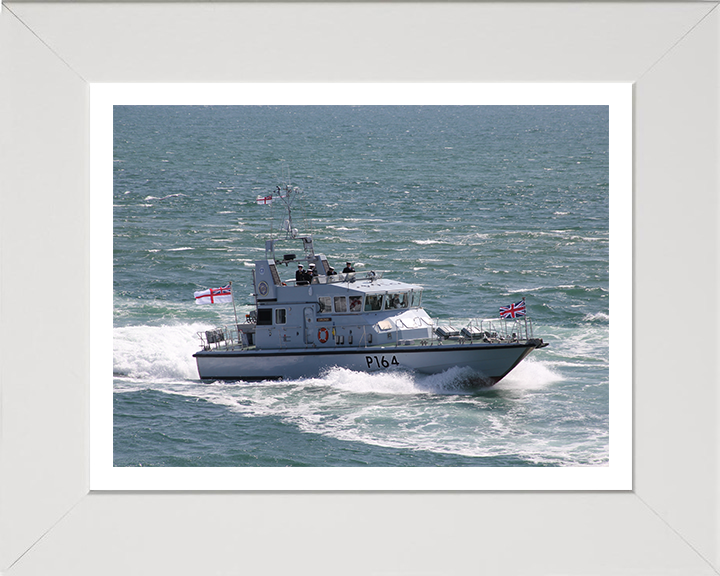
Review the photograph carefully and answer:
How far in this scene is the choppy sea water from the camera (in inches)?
446

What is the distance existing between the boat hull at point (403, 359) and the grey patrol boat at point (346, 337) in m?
0.01

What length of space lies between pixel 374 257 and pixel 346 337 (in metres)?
7.97

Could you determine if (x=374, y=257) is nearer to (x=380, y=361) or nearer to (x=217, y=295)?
(x=380, y=361)

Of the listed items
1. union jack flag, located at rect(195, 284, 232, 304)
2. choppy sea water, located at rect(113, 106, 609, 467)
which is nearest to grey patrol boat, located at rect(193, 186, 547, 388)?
choppy sea water, located at rect(113, 106, 609, 467)

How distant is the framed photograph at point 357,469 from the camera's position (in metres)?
5.80

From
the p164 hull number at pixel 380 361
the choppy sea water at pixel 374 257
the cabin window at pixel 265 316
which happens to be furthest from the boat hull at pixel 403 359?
the cabin window at pixel 265 316

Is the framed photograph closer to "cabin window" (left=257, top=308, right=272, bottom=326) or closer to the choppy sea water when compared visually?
the choppy sea water

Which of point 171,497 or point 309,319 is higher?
point 309,319
